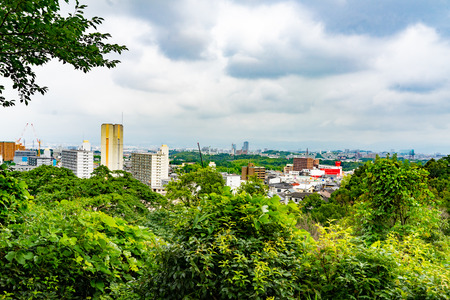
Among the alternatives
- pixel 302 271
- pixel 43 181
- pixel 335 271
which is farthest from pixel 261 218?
pixel 43 181

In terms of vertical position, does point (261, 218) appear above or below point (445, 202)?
above

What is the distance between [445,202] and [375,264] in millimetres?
10546

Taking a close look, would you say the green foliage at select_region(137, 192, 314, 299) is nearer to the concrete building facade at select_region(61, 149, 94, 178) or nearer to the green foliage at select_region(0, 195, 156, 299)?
the green foliage at select_region(0, 195, 156, 299)

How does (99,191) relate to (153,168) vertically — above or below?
above

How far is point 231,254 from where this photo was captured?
2115mm

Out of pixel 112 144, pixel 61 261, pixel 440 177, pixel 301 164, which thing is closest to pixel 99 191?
pixel 61 261

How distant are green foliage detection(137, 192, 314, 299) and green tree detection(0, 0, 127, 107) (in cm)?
263

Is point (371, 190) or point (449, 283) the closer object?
point (449, 283)

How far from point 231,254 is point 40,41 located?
135 inches

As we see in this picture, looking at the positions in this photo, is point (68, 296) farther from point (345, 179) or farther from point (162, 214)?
point (345, 179)

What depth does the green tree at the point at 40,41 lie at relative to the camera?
318 cm

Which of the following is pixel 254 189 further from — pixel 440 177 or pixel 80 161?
pixel 80 161

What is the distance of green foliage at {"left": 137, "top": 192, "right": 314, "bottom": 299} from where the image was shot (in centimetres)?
200

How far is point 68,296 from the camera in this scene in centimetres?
261
